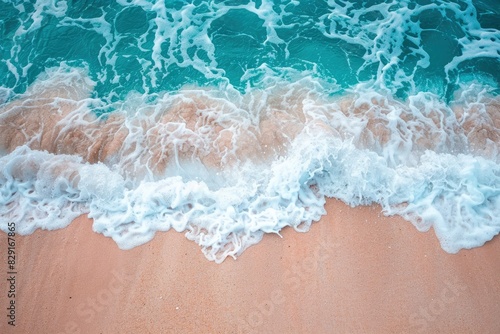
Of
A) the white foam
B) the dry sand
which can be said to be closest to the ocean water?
the white foam

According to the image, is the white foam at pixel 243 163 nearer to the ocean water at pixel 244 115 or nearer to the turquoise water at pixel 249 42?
the ocean water at pixel 244 115

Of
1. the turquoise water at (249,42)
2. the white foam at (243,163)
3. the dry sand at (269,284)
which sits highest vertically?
the turquoise water at (249,42)

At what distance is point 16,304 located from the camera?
358cm

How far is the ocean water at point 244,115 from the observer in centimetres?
421

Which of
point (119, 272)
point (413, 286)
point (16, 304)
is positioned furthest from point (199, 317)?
point (413, 286)

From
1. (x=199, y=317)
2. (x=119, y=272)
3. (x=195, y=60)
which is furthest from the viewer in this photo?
(x=195, y=60)

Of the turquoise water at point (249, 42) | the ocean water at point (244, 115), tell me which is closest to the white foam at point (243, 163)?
the ocean water at point (244, 115)

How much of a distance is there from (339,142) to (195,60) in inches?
118

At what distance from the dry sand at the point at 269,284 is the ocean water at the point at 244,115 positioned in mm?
186

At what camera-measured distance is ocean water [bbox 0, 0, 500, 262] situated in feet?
13.8

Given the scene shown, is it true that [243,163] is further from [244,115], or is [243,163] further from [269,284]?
[269,284]

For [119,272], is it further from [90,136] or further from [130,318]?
[90,136]

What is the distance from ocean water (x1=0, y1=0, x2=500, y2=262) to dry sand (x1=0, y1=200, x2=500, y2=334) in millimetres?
186

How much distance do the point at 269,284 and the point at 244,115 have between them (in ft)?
8.40
